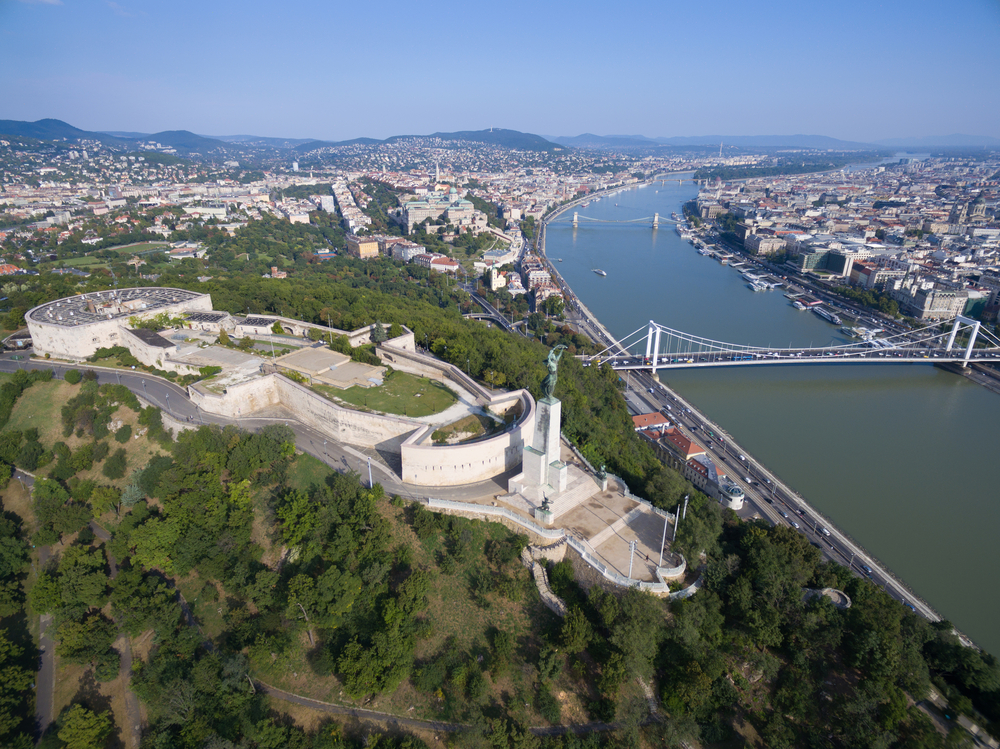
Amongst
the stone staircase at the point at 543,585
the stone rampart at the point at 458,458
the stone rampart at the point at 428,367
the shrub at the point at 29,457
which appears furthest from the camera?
the stone rampart at the point at 428,367

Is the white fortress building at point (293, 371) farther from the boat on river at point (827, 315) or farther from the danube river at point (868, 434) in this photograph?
the boat on river at point (827, 315)

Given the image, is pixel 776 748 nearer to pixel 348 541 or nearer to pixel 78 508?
pixel 348 541

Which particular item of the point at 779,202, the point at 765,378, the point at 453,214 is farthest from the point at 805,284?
the point at 779,202

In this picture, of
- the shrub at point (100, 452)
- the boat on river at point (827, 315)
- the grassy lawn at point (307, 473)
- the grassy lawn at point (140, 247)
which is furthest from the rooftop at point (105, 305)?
the boat on river at point (827, 315)

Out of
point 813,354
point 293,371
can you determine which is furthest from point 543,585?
point 813,354

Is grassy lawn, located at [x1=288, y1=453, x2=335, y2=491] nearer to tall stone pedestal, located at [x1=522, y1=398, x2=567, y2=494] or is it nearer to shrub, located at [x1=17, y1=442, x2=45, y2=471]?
tall stone pedestal, located at [x1=522, y1=398, x2=567, y2=494]

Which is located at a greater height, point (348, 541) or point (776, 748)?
point (348, 541)

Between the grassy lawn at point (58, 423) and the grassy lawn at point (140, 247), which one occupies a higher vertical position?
the grassy lawn at point (140, 247)
